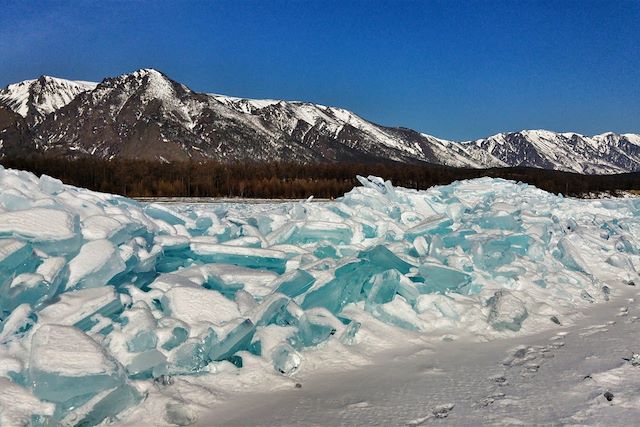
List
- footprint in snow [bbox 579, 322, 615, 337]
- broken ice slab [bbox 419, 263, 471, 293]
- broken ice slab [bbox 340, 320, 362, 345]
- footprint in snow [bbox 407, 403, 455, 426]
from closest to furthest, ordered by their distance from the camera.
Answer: footprint in snow [bbox 407, 403, 455, 426] → broken ice slab [bbox 340, 320, 362, 345] → footprint in snow [bbox 579, 322, 615, 337] → broken ice slab [bbox 419, 263, 471, 293]

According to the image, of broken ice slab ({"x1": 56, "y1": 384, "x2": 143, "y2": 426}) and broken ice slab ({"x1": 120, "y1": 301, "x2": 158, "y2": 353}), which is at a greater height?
broken ice slab ({"x1": 120, "y1": 301, "x2": 158, "y2": 353})

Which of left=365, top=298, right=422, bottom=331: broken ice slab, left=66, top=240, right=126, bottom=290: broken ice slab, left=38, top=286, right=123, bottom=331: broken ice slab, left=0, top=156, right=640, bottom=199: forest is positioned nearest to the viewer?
left=38, top=286, right=123, bottom=331: broken ice slab

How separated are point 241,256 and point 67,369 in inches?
131

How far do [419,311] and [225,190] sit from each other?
7102 cm

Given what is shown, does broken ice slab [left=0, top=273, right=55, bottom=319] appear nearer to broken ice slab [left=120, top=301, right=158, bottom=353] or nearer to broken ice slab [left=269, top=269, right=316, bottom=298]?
broken ice slab [left=120, top=301, right=158, bottom=353]

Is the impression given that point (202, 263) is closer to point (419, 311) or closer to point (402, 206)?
point (419, 311)

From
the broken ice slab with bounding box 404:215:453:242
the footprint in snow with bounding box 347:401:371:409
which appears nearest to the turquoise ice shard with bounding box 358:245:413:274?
the broken ice slab with bounding box 404:215:453:242

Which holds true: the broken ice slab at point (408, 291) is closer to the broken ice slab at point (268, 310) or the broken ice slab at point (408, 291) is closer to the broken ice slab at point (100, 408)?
the broken ice slab at point (268, 310)

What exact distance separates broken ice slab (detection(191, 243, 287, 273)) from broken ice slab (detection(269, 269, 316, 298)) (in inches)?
32.4

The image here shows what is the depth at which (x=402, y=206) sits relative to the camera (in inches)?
458

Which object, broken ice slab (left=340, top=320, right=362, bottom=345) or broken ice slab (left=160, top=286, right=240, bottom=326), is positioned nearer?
broken ice slab (left=160, top=286, right=240, bottom=326)

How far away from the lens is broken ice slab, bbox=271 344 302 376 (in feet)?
16.6

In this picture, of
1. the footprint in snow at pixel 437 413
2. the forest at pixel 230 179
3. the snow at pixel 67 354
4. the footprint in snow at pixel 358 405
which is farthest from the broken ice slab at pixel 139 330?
the forest at pixel 230 179

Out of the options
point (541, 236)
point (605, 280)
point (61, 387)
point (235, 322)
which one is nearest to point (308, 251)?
point (235, 322)
